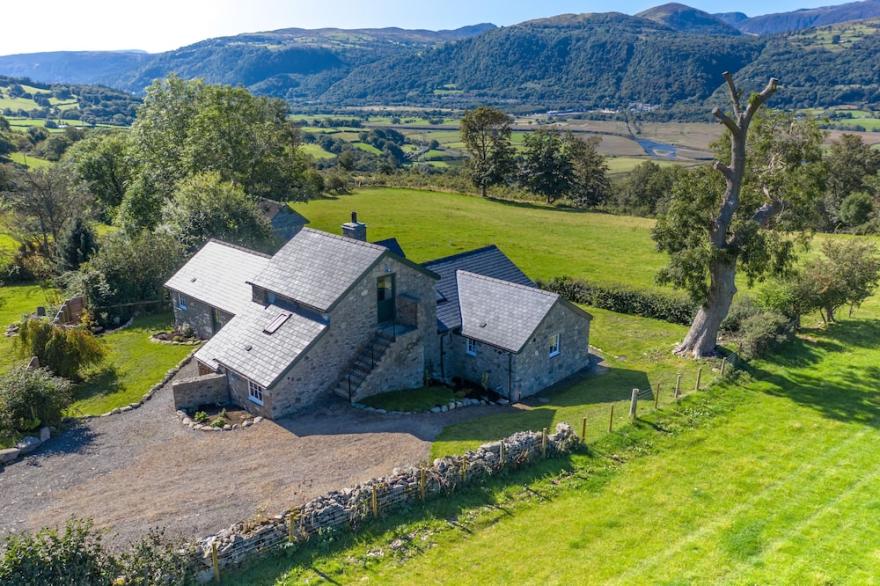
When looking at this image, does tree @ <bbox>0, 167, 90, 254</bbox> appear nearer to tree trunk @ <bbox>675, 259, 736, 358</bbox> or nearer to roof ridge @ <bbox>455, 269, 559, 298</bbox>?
roof ridge @ <bbox>455, 269, 559, 298</bbox>

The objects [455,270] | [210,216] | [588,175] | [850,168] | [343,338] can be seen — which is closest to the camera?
[343,338]

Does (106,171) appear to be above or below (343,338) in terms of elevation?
above

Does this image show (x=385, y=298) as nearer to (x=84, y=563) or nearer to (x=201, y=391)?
(x=201, y=391)

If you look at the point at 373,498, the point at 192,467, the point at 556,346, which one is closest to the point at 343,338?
the point at 192,467

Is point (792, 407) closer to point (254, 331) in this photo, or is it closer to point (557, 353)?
point (557, 353)

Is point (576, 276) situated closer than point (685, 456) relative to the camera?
No

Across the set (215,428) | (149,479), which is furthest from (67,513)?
(215,428)
